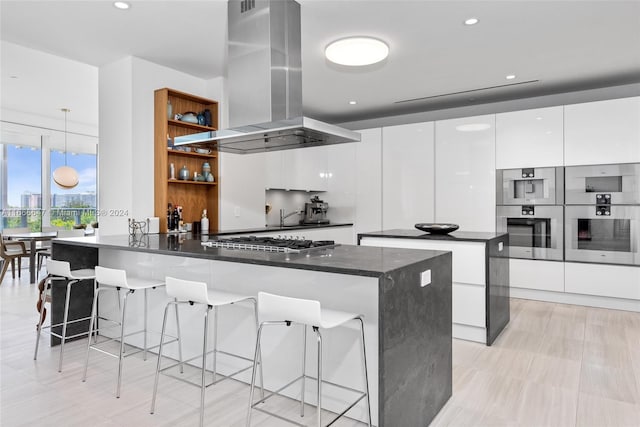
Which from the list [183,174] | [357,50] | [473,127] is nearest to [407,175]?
[473,127]

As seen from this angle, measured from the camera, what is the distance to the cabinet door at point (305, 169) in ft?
19.7

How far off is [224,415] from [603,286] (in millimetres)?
4322

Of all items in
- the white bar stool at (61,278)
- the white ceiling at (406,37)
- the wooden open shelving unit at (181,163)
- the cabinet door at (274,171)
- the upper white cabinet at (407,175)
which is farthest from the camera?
the cabinet door at (274,171)

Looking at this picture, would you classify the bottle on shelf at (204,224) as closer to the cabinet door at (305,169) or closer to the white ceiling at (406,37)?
the white ceiling at (406,37)

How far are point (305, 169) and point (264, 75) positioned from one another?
3.52 m

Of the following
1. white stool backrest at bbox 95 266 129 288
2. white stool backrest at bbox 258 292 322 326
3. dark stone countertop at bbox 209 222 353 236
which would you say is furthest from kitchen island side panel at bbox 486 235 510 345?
white stool backrest at bbox 95 266 129 288

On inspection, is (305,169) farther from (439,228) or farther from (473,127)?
(439,228)

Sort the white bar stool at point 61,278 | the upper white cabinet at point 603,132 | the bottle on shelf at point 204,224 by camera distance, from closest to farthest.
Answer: the white bar stool at point 61,278, the upper white cabinet at point 603,132, the bottle on shelf at point 204,224

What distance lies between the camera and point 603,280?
4367mm

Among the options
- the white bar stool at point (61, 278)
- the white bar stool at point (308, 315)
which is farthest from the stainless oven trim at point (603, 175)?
the white bar stool at point (61, 278)

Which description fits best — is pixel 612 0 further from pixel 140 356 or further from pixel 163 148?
pixel 140 356

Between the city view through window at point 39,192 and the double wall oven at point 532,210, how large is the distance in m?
7.49

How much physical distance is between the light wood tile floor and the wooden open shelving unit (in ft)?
5.37

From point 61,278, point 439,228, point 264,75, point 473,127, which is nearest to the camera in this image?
point 264,75
